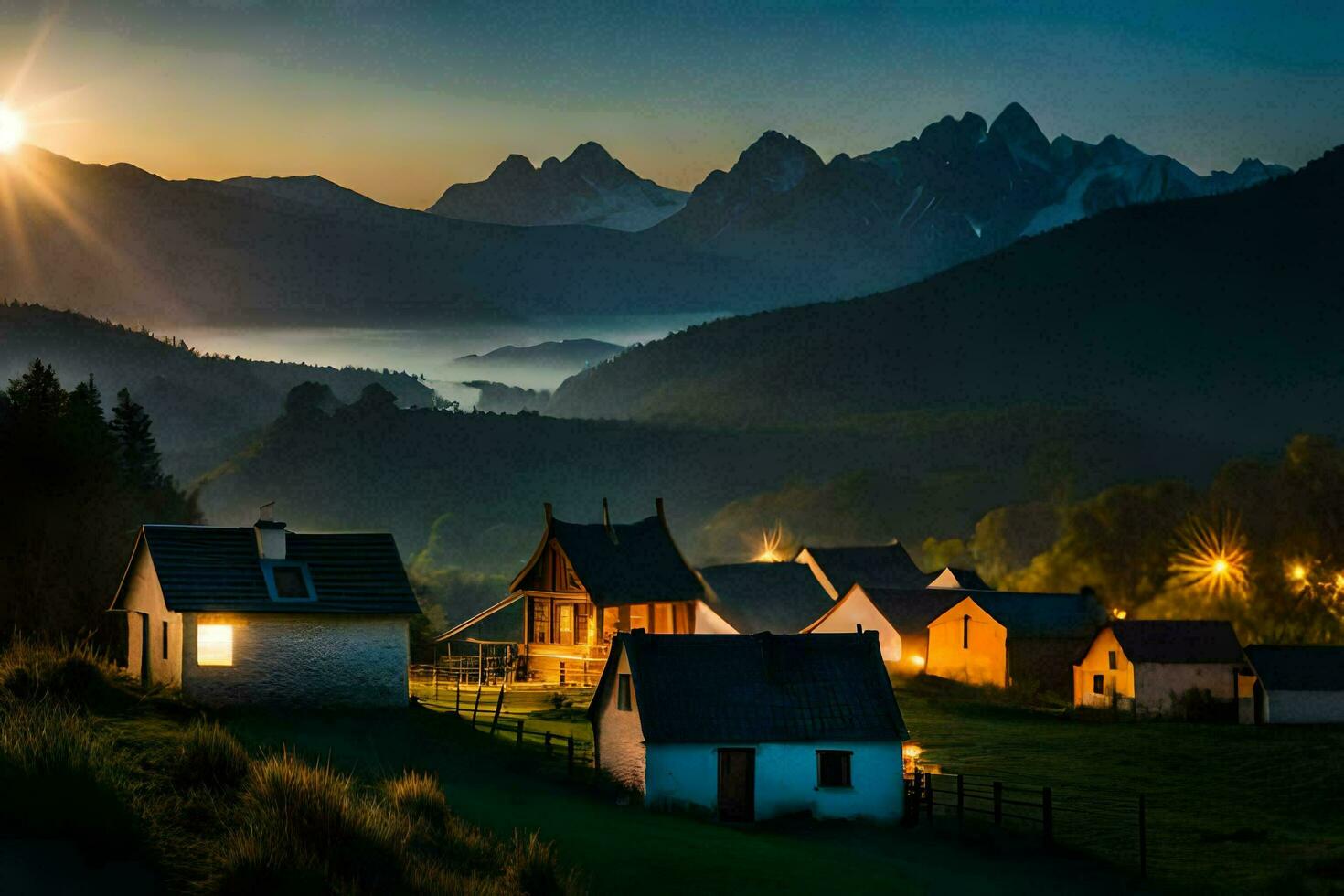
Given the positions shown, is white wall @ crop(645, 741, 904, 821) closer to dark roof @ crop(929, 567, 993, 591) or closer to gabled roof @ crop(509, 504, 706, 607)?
gabled roof @ crop(509, 504, 706, 607)

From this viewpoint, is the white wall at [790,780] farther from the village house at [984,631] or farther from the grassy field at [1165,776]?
the village house at [984,631]

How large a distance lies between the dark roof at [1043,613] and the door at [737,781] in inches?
1614

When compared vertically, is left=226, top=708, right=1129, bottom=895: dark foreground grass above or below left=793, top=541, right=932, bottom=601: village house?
below

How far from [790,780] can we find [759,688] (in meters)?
2.65

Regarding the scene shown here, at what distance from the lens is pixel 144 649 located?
152ft

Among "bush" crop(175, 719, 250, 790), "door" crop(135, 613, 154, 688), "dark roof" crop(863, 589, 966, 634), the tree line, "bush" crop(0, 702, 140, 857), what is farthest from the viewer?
"dark roof" crop(863, 589, 966, 634)

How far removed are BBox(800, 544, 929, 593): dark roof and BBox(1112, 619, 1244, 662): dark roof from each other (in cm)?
3142

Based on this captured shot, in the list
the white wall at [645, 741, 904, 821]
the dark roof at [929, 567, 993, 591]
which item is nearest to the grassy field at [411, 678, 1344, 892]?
the white wall at [645, 741, 904, 821]

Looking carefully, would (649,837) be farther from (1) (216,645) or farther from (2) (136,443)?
(2) (136,443)

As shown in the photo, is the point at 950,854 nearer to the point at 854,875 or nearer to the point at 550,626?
the point at 854,875

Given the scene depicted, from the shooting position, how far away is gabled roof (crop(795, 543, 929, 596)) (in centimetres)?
10488

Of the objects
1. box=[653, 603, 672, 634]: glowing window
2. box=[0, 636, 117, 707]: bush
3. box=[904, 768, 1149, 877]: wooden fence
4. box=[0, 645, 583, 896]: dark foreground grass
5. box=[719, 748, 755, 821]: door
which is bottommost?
box=[904, 768, 1149, 877]: wooden fence

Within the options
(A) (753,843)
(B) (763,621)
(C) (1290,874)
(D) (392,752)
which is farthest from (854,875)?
(B) (763,621)

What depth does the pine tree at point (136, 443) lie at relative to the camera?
89062 millimetres
